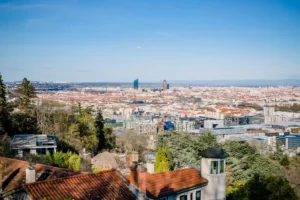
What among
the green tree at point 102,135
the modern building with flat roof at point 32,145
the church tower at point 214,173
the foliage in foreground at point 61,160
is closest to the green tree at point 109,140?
the green tree at point 102,135

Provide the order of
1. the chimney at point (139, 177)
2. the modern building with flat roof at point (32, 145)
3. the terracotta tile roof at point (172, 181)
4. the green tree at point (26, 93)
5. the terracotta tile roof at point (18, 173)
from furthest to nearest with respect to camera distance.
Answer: the green tree at point (26, 93)
the modern building with flat roof at point (32, 145)
the terracotta tile roof at point (172, 181)
the terracotta tile roof at point (18, 173)
the chimney at point (139, 177)

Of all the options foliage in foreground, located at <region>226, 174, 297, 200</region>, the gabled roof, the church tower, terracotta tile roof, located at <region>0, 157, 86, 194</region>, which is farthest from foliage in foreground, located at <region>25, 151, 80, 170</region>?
foliage in foreground, located at <region>226, 174, 297, 200</region>

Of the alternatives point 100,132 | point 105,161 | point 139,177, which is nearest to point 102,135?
point 100,132

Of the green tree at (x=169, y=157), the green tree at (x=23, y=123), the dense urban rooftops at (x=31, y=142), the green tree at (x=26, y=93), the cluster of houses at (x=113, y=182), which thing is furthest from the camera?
the green tree at (x=26, y=93)

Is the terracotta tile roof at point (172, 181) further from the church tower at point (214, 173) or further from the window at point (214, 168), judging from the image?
the window at point (214, 168)

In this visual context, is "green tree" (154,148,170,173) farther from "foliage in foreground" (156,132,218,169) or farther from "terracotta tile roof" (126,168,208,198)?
"terracotta tile roof" (126,168,208,198)

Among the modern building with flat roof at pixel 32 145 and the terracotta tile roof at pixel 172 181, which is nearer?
the terracotta tile roof at pixel 172 181

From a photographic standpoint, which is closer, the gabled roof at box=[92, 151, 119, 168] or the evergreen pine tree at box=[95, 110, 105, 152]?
the gabled roof at box=[92, 151, 119, 168]
